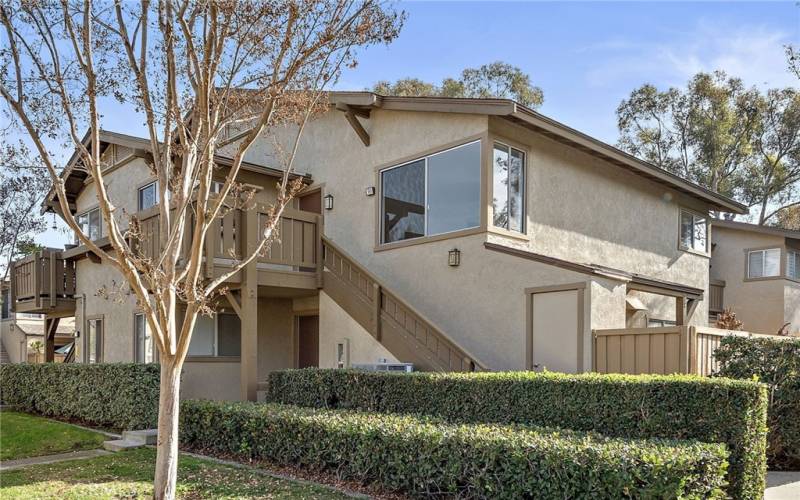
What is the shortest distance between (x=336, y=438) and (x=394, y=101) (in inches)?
289

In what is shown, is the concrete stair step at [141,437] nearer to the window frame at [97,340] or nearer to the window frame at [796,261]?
the window frame at [97,340]

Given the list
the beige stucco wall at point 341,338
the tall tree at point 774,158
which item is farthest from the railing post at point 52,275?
the tall tree at point 774,158

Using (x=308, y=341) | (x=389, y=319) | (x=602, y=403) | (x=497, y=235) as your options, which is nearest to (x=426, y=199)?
(x=497, y=235)

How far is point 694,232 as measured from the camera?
16.7m

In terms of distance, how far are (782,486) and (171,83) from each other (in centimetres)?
818

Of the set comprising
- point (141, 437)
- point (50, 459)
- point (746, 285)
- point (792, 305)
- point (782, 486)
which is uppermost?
point (746, 285)

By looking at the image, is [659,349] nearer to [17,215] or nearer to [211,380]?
[211,380]

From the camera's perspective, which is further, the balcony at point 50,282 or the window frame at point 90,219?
the window frame at point 90,219

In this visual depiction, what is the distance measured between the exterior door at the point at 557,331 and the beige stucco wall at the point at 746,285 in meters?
12.6

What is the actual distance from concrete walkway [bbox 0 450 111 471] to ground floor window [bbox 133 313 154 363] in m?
5.01

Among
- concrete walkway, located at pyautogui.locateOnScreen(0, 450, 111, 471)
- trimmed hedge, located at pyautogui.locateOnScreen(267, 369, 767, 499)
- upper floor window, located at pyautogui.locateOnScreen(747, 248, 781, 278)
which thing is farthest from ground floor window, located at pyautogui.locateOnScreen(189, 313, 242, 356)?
upper floor window, located at pyautogui.locateOnScreen(747, 248, 781, 278)

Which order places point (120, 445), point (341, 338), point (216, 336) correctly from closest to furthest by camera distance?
point (120, 445) → point (341, 338) → point (216, 336)

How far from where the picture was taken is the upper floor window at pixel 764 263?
66.4 feet

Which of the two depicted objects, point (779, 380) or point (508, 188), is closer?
point (779, 380)
